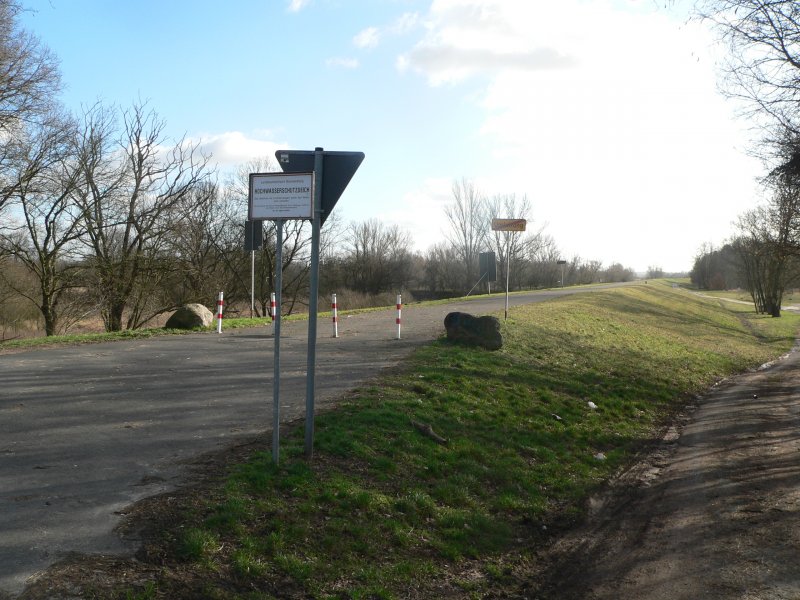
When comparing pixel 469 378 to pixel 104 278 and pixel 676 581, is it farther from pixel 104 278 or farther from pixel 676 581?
pixel 104 278

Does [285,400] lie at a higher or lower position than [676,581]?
higher

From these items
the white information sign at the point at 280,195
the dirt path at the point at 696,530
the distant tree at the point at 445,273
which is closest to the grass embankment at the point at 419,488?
the dirt path at the point at 696,530

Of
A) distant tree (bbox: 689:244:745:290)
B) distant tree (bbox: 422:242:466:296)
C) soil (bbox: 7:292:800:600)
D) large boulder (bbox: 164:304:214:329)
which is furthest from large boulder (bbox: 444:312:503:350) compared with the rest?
distant tree (bbox: 689:244:745:290)

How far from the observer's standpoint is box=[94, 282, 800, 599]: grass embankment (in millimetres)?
4566

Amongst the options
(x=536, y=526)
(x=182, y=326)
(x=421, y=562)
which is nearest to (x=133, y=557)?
(x=421, y=562)

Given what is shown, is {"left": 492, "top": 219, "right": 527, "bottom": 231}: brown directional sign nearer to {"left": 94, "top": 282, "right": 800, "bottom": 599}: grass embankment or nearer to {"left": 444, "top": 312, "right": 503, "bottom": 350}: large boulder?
{"left": 444, "top": 312, "right": 503, "bottom": 350}: large boulder

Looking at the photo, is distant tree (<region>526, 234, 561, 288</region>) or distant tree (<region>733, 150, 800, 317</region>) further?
distant tree (<region>526, 234, 561, 288</region>)

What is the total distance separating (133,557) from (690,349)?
72.6ft

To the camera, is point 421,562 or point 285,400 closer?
point 421,562

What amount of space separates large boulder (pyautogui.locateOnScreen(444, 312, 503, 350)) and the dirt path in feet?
16.4

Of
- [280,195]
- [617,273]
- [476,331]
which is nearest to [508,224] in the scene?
[476,331]

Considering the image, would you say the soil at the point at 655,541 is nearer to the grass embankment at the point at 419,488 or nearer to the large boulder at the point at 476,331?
the grass embankment at the point at 419,488

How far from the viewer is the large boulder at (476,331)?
48.3ft

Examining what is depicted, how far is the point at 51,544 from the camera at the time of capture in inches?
168
